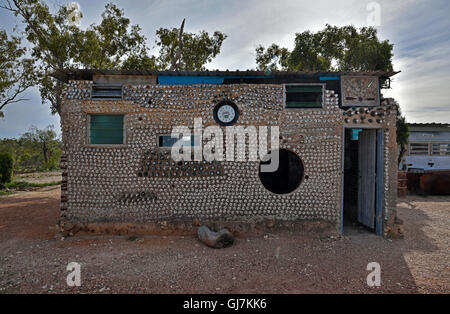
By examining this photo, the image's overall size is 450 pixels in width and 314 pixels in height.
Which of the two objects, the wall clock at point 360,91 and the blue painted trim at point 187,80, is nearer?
the wall clock at point 360,91

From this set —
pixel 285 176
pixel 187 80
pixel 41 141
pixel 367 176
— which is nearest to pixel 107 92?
pixel 187 80

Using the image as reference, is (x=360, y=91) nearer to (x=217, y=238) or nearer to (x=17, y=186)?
(x=217, y=238)

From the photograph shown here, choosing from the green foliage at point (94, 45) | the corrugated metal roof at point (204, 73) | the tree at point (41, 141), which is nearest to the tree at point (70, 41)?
the green foliage at point (94, 45)

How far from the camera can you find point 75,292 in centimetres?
400

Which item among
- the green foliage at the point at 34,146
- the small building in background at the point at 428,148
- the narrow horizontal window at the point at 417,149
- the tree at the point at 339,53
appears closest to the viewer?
the tree at the point at 339,53

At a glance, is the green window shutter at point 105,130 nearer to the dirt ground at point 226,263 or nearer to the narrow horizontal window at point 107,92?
the narrow horizontal window at point 107,92

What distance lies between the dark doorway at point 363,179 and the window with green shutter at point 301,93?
144 cm

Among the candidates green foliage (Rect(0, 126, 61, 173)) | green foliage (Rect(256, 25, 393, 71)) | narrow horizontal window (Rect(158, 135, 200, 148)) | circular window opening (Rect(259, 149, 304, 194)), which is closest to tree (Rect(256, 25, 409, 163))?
green foliage (Rect(256, 25, 393, 71))

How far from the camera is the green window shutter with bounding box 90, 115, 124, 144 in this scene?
6457 millimetres

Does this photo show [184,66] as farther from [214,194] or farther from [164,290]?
[164,290]

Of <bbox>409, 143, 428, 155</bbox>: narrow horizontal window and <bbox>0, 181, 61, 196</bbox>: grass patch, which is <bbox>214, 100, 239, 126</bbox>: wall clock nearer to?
<bbox>0, 181, 61, 196</bbox>: grass patch

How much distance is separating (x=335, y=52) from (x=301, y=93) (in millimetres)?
10124

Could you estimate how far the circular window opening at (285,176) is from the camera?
31.2 feet
